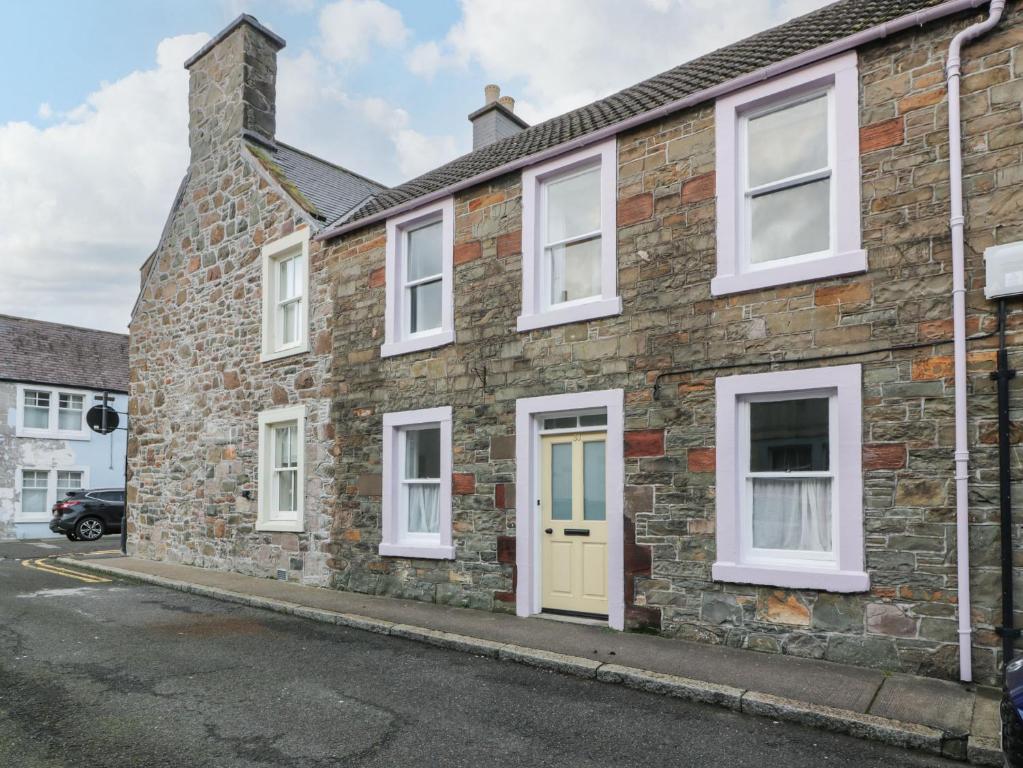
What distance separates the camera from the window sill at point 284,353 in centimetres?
1271

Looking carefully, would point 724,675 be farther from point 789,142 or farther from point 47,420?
point 47,420

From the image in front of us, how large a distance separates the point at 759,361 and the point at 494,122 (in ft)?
33.1

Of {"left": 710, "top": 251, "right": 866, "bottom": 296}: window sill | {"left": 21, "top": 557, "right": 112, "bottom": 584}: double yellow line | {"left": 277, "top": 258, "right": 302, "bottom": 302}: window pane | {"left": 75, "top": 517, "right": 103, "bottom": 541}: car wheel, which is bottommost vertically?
{"left": 75, "top": 517, "right": 103, "bottom": 541}: car wheel

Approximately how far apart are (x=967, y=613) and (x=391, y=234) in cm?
859

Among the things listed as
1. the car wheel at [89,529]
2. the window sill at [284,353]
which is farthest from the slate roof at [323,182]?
the car wheel at [89,529]

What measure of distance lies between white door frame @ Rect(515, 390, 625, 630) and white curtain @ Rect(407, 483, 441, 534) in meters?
1.62

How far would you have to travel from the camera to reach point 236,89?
15.3 meters

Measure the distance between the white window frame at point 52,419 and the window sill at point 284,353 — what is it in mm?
18851

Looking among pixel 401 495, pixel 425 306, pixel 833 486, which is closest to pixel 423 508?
pixel 401 495

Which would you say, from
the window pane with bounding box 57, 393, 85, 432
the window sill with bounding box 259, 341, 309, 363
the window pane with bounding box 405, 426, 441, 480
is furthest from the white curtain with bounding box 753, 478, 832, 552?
the window pane with bounding box 57, 393, 85, 432

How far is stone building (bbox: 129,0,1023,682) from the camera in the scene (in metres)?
6.74

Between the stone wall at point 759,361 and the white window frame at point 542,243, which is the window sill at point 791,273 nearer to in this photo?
the stone wall at point 759,361

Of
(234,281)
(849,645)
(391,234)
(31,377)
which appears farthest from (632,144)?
(31,377)

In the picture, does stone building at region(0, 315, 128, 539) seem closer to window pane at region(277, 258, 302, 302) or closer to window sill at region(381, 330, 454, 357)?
window pane at region(277, 258, 302, 302)
